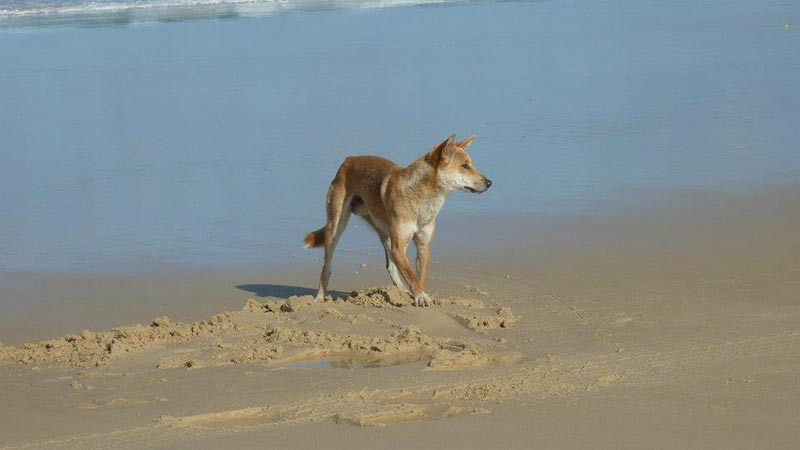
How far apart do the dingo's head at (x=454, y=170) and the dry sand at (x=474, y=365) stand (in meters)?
0.93

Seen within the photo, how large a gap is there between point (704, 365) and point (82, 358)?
13.7ft

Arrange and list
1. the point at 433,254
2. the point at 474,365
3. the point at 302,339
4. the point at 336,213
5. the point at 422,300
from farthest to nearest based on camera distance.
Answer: the point at 433,254
the point at 336,213
the point at 422,300
the point at 302,339
the point at 474,365

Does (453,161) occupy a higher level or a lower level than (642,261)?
higher

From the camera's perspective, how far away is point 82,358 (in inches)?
309

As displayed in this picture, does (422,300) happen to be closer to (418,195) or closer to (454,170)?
(418,195)

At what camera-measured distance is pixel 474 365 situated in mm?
7375

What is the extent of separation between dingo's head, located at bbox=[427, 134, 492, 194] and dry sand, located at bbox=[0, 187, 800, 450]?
0.93m

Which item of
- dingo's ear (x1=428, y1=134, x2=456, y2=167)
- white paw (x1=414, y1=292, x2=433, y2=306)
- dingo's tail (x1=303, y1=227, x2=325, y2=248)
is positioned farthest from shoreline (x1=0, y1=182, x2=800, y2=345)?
dingo's ear (x1=428, y1=134, x2=456, y2=167)

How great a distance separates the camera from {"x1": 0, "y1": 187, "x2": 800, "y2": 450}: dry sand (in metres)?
6.11

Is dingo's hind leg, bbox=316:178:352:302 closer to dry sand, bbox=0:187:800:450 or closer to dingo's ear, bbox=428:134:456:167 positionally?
dry sand, bbox=0:187:800:450

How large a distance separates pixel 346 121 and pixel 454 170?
705 cm

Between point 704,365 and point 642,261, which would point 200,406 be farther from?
point 642,261

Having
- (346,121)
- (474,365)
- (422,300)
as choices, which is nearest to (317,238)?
(422,300)

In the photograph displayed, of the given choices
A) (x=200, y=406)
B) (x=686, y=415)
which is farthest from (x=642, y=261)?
(x=200, y=406)
